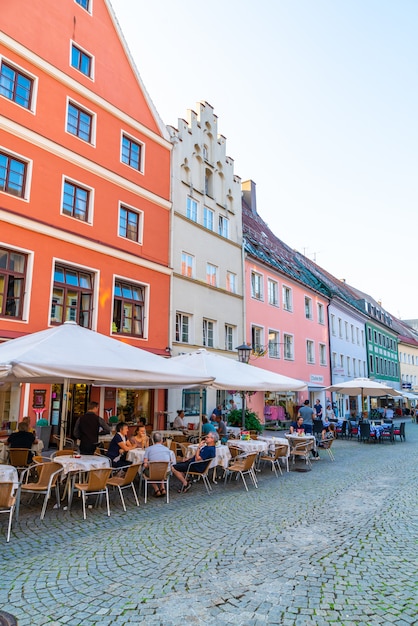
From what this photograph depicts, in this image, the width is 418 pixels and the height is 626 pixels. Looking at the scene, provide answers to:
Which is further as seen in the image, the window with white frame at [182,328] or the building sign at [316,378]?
the building sign at [316,378]

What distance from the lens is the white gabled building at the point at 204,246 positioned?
19.8 meters

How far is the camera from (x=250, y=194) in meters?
33.4

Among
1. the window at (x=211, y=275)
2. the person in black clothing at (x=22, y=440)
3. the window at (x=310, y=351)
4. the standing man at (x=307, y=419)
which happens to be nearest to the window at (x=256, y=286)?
the window at (x=211, y=275)

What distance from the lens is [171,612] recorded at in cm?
398

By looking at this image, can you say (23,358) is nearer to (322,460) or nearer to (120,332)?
(120,332)

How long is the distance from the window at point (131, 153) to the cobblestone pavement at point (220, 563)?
558 inches

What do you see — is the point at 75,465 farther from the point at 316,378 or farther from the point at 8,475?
the point at 316,378

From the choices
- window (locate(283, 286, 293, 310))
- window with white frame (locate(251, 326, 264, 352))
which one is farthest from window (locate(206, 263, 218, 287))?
window (locate(283, 286, 293, 310))

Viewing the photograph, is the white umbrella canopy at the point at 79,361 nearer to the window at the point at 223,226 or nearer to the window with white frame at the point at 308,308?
the window at the point at 223,226

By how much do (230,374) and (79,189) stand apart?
9.53 m

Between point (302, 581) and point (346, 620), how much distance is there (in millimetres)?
833

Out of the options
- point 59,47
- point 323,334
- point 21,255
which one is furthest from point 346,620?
point 323,334

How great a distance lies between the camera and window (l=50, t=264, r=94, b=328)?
1462 centimetres

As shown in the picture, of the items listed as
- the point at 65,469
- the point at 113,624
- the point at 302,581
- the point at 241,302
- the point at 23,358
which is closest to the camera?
the point at 113,624
